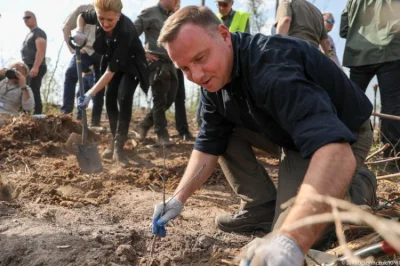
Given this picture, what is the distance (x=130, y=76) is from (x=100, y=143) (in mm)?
1273

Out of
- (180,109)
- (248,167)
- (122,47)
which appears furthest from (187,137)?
(248,167)

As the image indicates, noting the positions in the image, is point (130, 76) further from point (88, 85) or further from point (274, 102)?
point (274, 102)

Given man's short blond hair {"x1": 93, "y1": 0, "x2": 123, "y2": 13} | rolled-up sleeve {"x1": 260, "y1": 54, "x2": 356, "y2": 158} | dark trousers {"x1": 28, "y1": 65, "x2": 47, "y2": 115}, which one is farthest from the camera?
dark trousers {"x1": 28, "y1": 65, "x2": 47, "y2": 115}

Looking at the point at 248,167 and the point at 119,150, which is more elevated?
the point at 248,167

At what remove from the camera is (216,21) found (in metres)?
1.84

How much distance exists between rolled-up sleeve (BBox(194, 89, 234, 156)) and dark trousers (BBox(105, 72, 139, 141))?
219 centimetres

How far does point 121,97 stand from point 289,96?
306 cm

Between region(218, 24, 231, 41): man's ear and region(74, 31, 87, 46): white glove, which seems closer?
region(218, 24, 231, 41): man's ear

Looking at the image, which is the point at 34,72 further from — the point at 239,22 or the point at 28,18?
the point at 239,22

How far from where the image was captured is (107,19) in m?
3.78

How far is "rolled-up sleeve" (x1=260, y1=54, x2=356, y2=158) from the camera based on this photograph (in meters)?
1.39

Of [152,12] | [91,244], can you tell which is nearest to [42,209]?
[91,244]

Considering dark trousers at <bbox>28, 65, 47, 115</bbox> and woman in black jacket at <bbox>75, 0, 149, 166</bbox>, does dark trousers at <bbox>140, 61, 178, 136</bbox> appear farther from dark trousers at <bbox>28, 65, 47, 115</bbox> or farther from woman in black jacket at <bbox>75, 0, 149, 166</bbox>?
dark trousers at <bbox>28, 65, 47, 115</bbox>

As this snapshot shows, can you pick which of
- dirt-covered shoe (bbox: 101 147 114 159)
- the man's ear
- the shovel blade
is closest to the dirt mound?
dirt-covered shoe (bbox: 101 147 114 159)
